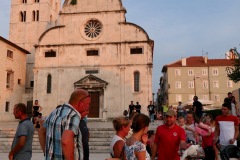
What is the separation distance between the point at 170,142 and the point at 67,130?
107 inches

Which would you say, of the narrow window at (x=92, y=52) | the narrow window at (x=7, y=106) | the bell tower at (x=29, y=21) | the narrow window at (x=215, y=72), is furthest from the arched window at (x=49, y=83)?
the narrow window at (x=215, y=72)

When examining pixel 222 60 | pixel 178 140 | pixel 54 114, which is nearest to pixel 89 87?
pixel 178 140

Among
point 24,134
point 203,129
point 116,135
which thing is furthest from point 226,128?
point 24,134

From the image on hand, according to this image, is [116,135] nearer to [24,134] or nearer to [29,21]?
[24,134]

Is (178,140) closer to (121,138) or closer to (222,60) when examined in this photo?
(121,138)

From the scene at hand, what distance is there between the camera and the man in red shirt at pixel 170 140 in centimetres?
503

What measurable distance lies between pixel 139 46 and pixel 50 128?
84.5 feet

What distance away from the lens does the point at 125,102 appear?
90.1ft

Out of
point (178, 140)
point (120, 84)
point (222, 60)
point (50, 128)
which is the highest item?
point (222, 60)

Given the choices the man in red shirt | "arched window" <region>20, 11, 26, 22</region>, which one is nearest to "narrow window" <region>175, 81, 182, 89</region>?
"arched window" <region>20, 11, 26, 22</region>

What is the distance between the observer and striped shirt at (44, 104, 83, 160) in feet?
9.53

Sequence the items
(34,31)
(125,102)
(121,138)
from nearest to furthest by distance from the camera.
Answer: (121,138)
(125,102)
(34,31)

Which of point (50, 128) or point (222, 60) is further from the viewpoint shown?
point (222, 60)

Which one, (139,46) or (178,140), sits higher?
(139,46)
